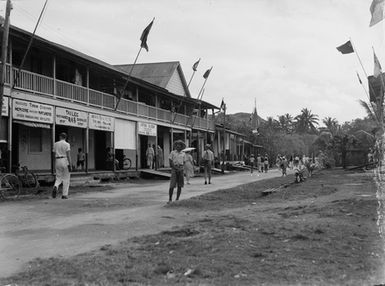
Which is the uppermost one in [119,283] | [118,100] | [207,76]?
[207,76]

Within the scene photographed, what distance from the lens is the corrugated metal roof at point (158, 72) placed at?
3875cm

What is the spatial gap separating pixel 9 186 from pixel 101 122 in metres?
9.78

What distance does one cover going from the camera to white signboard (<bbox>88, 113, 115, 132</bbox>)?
21703mm

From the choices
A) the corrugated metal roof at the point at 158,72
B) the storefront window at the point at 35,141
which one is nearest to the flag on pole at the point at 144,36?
the storefront window at the point at 35,141

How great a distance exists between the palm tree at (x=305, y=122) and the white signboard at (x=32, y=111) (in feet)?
316

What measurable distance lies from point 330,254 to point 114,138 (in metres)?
19.7

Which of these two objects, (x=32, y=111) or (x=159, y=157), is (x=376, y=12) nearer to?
(x=32, y=111)

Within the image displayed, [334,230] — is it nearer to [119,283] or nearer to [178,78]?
[119,283]

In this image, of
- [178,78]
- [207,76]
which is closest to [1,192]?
[207,76]

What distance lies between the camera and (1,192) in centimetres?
1268

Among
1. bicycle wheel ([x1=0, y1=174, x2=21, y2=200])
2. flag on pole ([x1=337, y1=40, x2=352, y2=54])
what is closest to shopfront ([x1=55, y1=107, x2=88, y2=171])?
bicycle wheel ([x1=0, y1=174, x2=21, y2=200])

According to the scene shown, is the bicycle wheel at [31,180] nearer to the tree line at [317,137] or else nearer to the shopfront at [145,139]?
the shopfront at [145,139]

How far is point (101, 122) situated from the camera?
2261cm

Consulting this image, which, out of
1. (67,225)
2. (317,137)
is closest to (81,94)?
(67,225)
